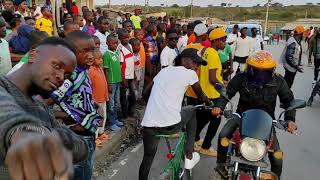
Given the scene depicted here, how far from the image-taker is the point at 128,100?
675 centimetres

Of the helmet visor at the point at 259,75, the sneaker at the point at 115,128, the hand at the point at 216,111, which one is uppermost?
the helmet visor at the point at 259,75

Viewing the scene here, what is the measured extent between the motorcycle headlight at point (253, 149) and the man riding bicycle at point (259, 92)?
51 cm

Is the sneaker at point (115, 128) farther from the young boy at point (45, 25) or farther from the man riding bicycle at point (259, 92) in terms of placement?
the young boy at point (45, 25)

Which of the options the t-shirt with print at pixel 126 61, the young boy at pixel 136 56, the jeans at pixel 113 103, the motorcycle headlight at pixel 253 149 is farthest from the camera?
→ the young boy at pixel 136 56

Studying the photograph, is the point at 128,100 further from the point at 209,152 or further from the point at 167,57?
the point at 209,152

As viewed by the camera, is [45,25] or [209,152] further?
[45,25]

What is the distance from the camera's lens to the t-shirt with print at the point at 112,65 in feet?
18.2

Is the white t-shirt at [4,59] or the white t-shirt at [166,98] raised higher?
the white t-shirt at [4,59]

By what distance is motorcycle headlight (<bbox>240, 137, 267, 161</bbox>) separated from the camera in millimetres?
3025

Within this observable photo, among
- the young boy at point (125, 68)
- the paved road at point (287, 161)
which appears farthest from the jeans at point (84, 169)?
the young boy at point (125, 68)

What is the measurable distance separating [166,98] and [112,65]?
6.72ft

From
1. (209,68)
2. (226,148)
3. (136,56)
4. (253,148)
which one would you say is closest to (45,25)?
(136,56)

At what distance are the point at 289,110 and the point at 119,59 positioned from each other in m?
3.17

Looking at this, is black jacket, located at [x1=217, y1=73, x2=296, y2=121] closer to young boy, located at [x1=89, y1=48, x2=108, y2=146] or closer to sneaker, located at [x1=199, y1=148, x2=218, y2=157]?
sneaker, located at [x1=199, y1=148, x2=218, y2=157]
